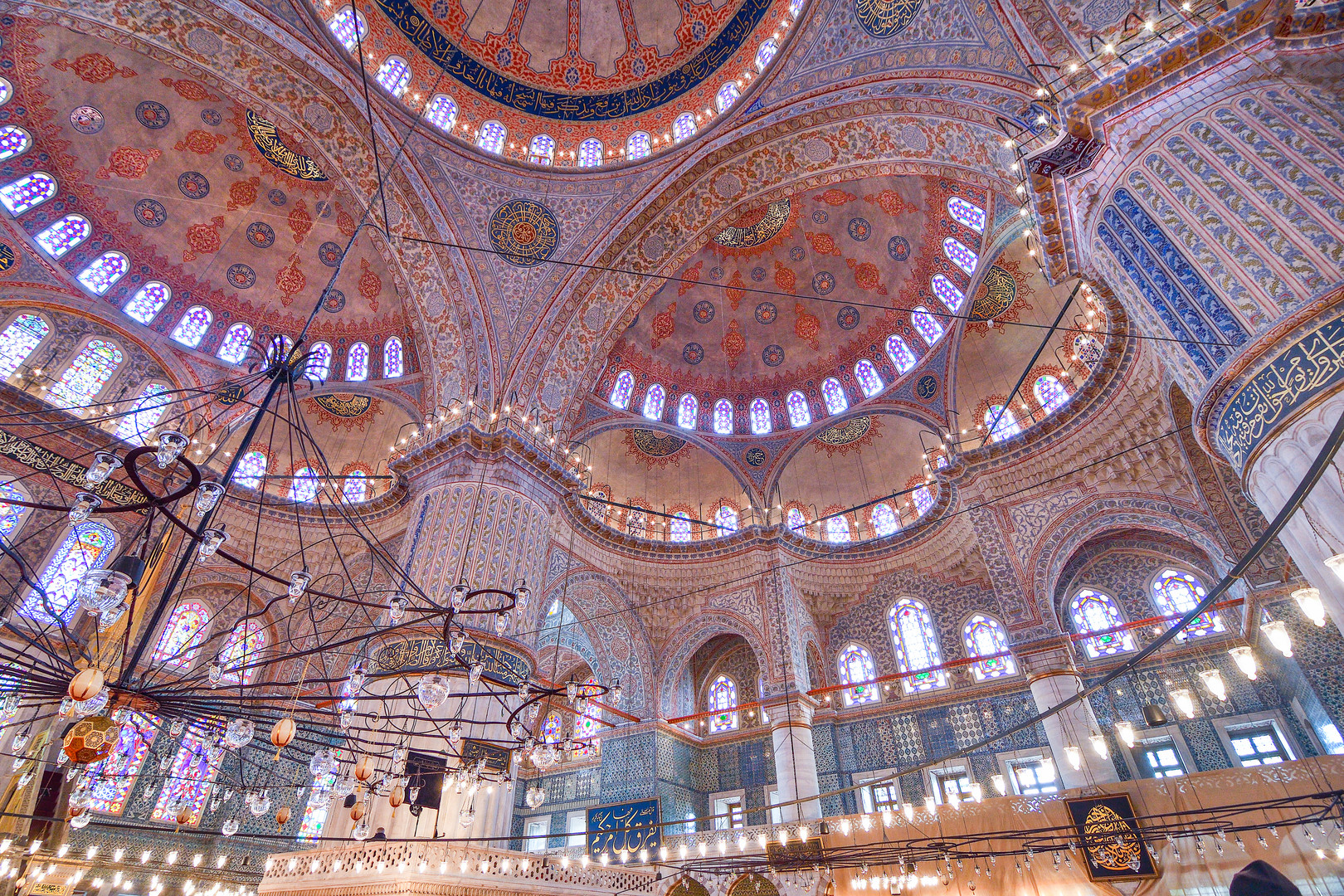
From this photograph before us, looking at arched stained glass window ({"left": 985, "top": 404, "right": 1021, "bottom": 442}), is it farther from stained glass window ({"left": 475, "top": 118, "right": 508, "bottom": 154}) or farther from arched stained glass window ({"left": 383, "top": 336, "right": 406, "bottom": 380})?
arched stained glass window ({"left": 383, "top": 336, "right": 406, "bottom": 380})

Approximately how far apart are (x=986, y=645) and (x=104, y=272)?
19.3 metres

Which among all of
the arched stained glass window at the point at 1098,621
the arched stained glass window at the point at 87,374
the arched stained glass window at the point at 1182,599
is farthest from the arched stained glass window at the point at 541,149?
the arched stained glass window at the point at 1182,599

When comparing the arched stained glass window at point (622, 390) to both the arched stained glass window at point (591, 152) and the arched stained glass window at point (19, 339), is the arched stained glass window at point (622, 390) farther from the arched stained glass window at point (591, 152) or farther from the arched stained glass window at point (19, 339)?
the arched stained glass window at point (19, 339)

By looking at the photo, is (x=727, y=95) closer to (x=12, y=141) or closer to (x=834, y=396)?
(x=834, y=396)

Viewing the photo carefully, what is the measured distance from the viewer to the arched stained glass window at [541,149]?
13844 millimetres

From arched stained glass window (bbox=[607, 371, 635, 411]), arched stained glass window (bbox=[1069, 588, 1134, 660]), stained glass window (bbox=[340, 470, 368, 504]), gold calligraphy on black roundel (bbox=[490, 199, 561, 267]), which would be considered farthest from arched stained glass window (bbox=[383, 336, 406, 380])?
arched stained glass window (bbox=[1069, 588, 1134, 660])

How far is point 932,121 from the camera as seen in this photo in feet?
31.7

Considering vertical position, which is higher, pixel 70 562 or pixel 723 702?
pixel 70 562

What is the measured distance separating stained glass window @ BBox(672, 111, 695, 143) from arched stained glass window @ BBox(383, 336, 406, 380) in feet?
25.0

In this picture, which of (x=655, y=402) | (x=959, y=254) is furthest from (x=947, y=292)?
(x=655, y=402)

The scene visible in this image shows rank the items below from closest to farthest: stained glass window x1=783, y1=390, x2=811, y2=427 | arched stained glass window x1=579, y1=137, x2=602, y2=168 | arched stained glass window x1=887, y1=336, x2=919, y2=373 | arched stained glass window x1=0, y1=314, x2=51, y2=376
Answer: arched stained glass window x1=0, y1=314, x2=51, y2=376 < arched stained glass window x1=579, y1=137, x2=602, y2=168 < arched stained glass window x1=887, y1=336, x2=919, y2=373 < stained glass window x1=783, y1=390, x2=811, y2=427

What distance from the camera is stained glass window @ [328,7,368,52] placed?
37.4ft

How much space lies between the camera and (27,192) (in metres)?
12.1

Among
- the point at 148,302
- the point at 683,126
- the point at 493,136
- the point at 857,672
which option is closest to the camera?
the point at 148,302
